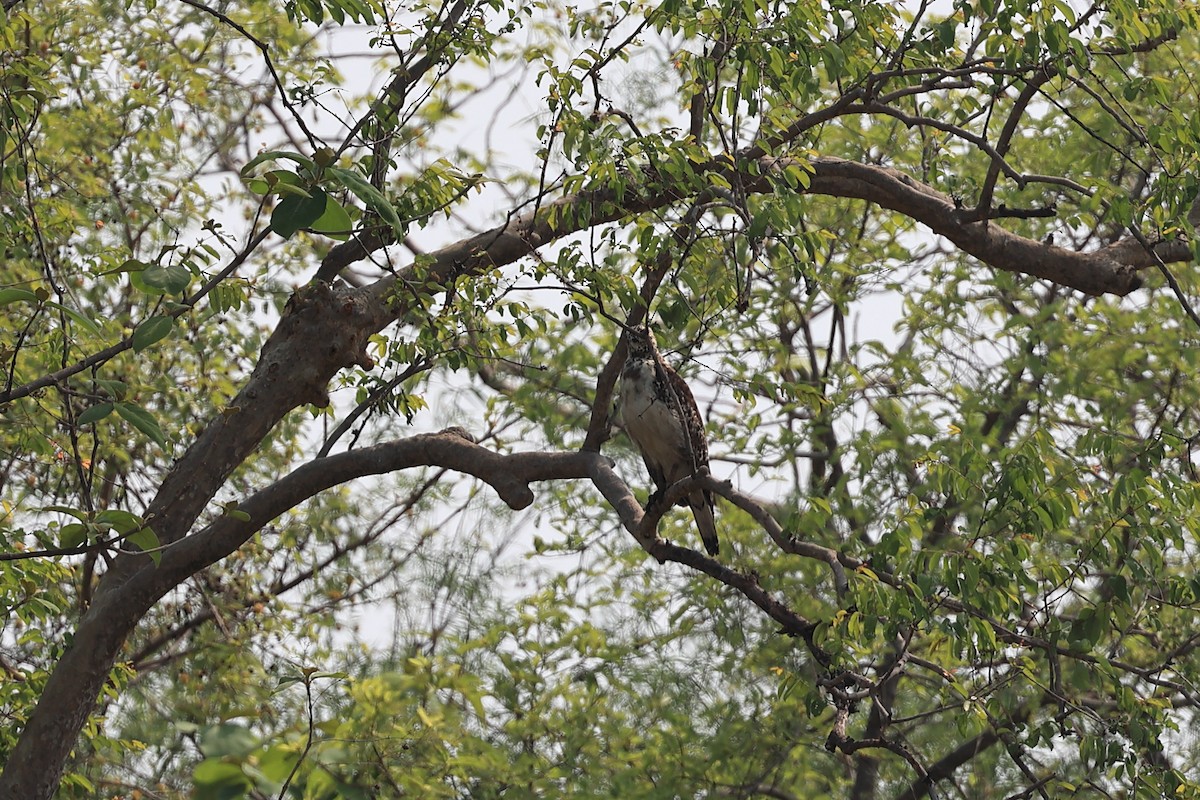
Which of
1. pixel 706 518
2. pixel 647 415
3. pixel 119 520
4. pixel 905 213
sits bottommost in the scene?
pixel 119 520

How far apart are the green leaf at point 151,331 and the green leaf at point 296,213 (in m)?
0.42

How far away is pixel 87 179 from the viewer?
6.03 metres

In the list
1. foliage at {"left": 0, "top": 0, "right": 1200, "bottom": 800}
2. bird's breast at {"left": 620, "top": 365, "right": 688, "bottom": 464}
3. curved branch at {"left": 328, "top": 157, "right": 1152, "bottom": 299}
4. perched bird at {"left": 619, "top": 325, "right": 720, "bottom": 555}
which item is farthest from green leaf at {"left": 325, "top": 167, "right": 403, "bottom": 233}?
bird's breast at {"left": 620, "top": 365, "right": 688, "bottom": 464}

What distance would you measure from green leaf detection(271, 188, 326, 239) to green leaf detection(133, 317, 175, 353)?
0.42m

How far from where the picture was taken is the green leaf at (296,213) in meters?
1.66

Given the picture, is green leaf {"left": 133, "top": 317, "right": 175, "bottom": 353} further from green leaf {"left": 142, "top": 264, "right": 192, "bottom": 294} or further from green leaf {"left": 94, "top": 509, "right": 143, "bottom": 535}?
green leaf {"left": 94, "top": 509, "right": 143, "bottom": 535}

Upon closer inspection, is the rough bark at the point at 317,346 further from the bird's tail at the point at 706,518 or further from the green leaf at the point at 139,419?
the green leaf at the point at 139,419

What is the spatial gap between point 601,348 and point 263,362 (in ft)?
10.4

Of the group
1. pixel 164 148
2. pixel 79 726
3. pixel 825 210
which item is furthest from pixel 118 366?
pixel 825 210

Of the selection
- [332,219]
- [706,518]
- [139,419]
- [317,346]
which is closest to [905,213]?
[706,518]

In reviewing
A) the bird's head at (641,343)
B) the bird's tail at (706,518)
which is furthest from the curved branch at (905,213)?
the bird's tail at (706,518)

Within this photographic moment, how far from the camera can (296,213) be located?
1675 mm

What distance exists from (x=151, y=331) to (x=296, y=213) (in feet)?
1.54

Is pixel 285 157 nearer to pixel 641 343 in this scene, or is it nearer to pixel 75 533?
pixel 75 533
